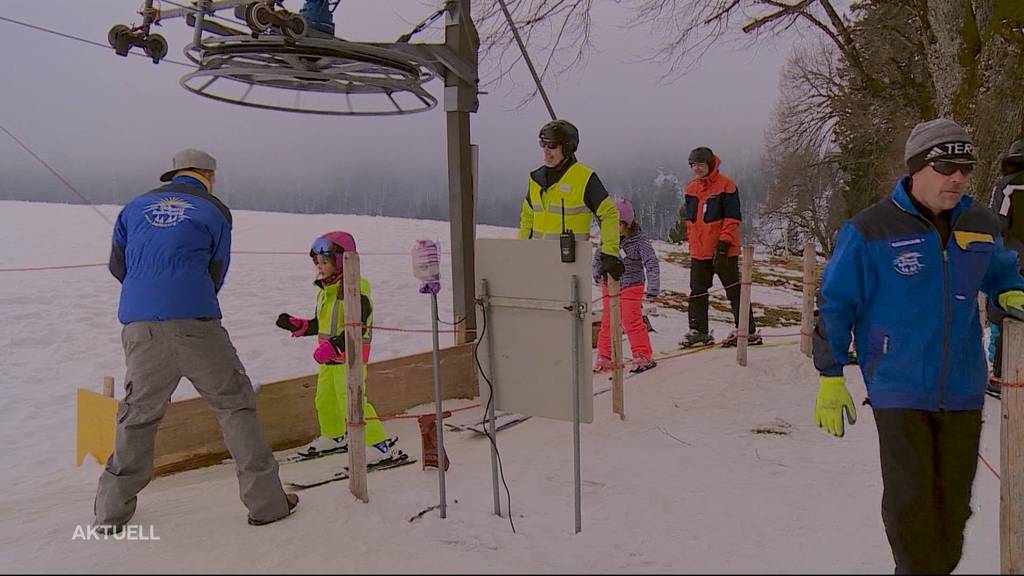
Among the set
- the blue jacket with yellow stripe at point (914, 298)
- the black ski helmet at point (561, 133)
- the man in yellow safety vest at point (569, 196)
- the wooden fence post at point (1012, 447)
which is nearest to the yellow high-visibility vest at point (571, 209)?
the man in yellow safety vest at point (569, 196)

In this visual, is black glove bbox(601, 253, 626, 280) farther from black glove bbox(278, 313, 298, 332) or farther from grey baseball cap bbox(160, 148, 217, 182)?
grey baseball cap bbox(160, 148, 217, 182)

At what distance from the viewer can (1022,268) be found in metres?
4.81

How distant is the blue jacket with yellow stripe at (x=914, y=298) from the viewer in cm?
231

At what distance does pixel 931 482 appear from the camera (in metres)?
2.33

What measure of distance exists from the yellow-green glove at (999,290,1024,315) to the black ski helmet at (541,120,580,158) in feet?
8.87

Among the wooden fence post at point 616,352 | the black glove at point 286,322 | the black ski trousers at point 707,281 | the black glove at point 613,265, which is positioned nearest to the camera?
the black glove at point 286,322

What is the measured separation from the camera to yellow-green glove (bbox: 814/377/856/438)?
2518 mm

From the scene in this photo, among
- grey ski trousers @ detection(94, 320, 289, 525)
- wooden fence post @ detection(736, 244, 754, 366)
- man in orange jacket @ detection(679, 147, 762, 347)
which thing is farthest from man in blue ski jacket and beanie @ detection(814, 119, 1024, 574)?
man in orange jacket @ detection(679, 147, 762, 347)

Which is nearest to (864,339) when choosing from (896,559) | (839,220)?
(896,559)

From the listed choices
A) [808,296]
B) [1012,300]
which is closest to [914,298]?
[1012,300]

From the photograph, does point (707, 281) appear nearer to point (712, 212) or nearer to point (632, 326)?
point (712, 212)

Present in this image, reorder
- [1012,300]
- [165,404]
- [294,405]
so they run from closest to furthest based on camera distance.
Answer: [1012,300]
[165,404]
[294,405]

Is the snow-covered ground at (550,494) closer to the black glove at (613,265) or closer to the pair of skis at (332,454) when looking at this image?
the pair of skis at (332,454)

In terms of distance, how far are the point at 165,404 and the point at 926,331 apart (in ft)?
9.58
